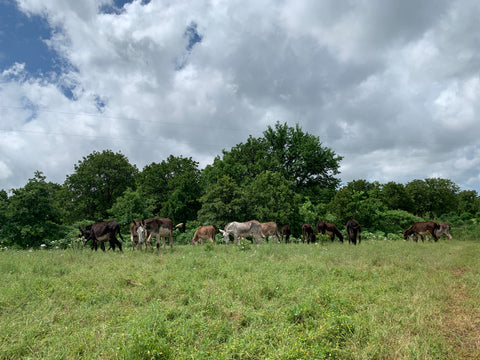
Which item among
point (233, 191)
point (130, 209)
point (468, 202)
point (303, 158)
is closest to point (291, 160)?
point (303, 158)

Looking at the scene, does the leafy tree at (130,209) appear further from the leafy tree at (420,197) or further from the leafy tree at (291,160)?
the leafy tree at (420,197)

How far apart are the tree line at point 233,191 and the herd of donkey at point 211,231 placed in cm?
626

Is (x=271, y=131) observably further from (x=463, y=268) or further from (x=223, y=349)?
(x=223, y=349)

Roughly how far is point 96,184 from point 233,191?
23.2 metres

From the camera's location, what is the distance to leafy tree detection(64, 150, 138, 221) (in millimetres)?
39312

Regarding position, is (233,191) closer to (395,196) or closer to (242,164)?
(242,164)

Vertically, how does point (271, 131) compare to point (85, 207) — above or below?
above

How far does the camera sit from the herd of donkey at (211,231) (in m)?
14.8

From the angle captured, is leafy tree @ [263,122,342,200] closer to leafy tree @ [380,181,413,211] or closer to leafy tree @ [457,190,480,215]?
leafy tree @ [380,181,413,211]

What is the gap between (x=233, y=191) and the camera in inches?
1130

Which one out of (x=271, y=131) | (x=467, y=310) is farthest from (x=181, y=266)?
(x=271, y=131)

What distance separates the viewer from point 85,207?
39.2 m

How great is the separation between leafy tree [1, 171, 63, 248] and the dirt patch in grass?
27.4 m

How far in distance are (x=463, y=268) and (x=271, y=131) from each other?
35.2 m
